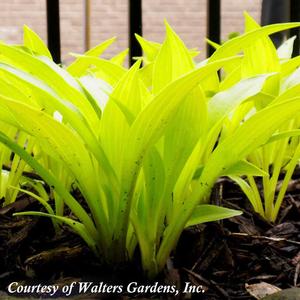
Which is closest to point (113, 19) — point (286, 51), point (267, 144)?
point (286, 51)

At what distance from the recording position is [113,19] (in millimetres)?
5520

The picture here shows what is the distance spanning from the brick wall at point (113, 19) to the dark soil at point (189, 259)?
478cm

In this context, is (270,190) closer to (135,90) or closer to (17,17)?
(135,90)

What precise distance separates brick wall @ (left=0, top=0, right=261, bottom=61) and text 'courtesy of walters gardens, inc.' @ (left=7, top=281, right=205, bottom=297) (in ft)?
16.1

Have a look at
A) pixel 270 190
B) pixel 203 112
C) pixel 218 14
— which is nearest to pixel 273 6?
pixel 218 14

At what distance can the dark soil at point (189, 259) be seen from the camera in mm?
657

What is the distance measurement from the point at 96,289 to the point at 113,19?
16.8 feet

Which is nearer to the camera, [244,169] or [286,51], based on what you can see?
[244,169]

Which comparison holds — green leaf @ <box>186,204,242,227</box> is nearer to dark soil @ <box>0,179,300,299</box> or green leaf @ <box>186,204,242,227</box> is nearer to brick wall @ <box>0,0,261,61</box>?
dark soil @ <box>0,179,300,299</box>

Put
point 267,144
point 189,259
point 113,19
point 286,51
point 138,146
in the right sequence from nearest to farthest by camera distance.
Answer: point 138,146 → point 189,259 → point 267,144 → point 286,51 → point 113,19

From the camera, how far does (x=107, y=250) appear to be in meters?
0.66

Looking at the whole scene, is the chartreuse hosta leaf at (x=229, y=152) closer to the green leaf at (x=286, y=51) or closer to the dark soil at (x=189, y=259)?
the dark soil at (x=189, y=259)

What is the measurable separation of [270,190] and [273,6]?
74cm

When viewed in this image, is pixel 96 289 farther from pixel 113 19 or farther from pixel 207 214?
pixel 113 19
